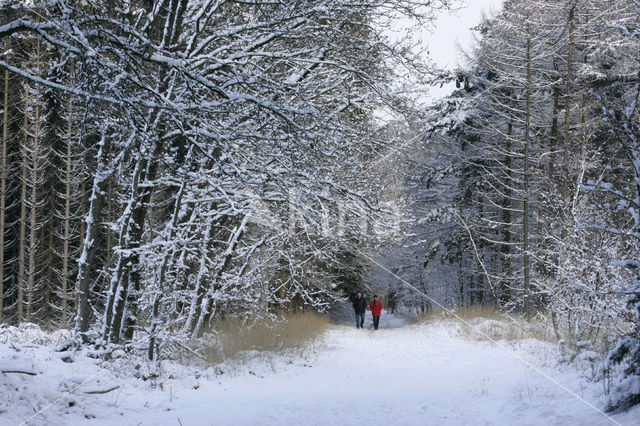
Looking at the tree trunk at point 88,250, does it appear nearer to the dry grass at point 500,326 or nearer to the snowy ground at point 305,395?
the snowy ground at point 305,395

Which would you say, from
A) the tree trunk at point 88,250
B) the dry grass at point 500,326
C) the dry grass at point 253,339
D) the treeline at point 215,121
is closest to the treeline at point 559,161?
the dry grass at point 500,326

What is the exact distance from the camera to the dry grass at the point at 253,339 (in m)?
9.38

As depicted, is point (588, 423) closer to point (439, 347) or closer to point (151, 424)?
point (151, 424)

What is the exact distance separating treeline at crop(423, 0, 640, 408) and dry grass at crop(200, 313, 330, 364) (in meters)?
5.08

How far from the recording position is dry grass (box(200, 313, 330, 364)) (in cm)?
938

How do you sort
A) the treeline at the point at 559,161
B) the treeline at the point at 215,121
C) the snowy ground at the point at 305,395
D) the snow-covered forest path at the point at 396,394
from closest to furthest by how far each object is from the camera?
the treeline at the point at 215,121, the snowy ground at the point at 305,395, the snow-covered forest path at the point at 396,394, the treeline at the point at 559,161

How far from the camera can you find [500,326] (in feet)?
42.2

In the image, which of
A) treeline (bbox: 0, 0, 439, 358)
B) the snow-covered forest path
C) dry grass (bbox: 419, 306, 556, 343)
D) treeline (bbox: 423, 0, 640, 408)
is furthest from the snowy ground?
dry grass (bbox: 419, 306, 556, 343)

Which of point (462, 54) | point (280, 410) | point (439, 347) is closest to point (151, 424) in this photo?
point (280, 410)

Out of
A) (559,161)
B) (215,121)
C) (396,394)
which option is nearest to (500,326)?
(559,161)

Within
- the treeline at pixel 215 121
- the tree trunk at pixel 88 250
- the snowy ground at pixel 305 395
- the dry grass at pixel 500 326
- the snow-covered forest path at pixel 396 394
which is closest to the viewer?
the treeline at pixel 215 121

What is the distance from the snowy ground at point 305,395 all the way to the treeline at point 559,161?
968 mm

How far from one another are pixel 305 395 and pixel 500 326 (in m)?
7.88

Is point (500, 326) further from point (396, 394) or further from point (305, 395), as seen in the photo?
point (305, 395)
